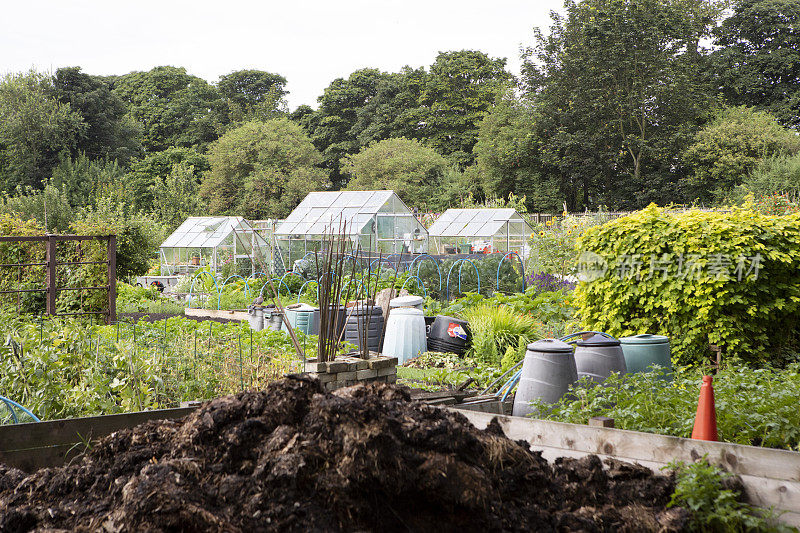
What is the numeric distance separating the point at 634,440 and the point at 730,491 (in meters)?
0.46

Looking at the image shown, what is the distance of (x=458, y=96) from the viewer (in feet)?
118

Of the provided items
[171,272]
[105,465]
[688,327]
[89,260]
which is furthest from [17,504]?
[171,272]

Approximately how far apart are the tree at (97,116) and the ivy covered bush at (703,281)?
112ft

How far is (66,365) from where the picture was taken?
4832mm

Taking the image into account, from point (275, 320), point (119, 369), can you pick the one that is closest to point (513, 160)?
point (275, 320)

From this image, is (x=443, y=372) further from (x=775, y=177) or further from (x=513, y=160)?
(x=513, y=160)

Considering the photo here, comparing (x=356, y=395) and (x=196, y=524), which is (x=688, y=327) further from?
(x=196, y=524)

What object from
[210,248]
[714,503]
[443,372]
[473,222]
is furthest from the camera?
[473,222]

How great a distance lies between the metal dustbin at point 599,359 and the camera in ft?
15.9

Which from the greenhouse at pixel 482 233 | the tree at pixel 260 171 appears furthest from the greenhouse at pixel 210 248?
the tree at pixel 260 171

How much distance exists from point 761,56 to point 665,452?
111 ft

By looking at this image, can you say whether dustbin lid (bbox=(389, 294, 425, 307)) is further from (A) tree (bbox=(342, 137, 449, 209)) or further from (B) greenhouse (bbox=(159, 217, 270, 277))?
(A) tree (bbox=(342, 137, 449, 209))

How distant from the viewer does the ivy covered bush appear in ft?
20.0

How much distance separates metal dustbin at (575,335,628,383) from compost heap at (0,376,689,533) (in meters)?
2.24
